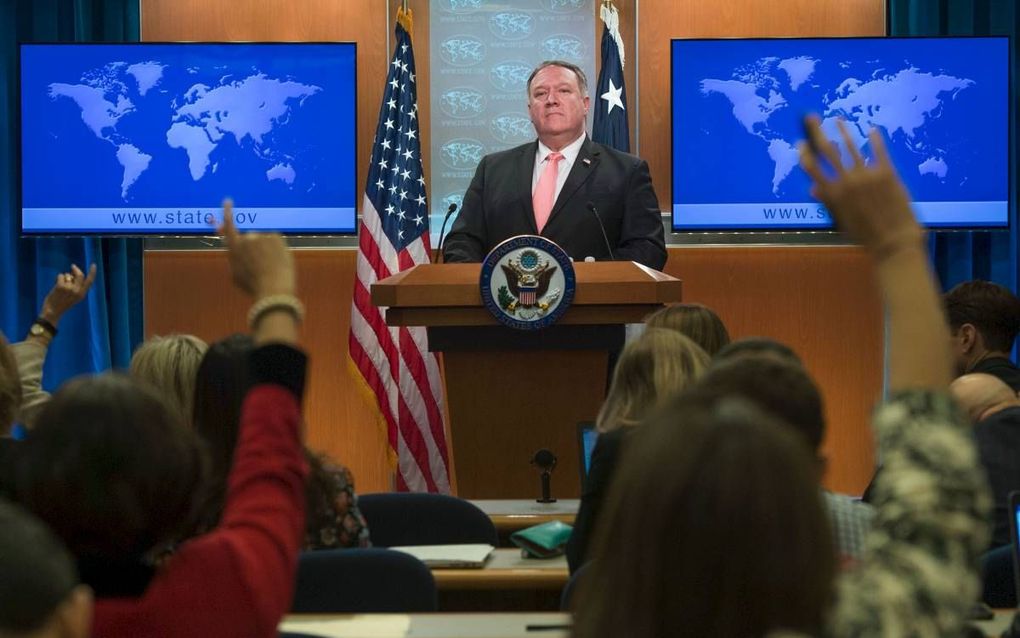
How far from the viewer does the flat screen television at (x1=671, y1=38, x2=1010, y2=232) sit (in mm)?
6957

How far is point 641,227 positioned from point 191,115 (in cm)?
259

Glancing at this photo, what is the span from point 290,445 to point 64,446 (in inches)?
9.8

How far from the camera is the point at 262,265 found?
1.70m

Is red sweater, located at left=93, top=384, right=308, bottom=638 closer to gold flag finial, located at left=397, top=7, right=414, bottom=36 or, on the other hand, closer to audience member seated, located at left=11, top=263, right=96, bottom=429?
audience member seated, located at left=11, top=263, right=96, bottom=429

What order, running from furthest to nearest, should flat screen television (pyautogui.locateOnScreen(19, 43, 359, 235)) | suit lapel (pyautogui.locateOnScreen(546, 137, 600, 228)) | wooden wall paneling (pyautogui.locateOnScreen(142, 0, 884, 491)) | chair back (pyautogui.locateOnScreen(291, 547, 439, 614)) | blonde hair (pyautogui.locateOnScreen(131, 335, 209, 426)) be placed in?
wooden wall paneling (pyautogui.locateOnScreen(142, 0, 884, 491)), flat screen television (pyautogui.locateOnScreen(19, 43, 359, 235)), suit lapel (pyautogui.locateOnScreen(546, 137, 600, 228)), blonde hair (pyautogui.locateOnScreen(131, 335, 209, 426)), chair back (pyautogui.locateOnScreen(291, 547, 439, 614))

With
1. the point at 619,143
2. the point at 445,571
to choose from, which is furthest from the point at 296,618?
the point at 619,143

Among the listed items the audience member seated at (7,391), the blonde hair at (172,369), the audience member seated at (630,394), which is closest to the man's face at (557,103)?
the audience member seated at (630,394)

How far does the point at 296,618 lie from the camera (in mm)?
2570

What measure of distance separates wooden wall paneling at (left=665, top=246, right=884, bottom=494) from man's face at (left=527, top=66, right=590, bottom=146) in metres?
1.64

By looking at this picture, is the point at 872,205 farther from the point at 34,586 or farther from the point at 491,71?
the point at 491,71

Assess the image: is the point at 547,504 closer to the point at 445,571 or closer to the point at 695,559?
the point at 445,571

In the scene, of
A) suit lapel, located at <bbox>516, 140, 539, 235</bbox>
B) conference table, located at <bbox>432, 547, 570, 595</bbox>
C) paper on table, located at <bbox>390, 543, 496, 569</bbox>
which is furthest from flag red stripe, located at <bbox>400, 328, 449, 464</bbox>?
conference table, located at <bbox>432, 547, 570, 595</bbox>

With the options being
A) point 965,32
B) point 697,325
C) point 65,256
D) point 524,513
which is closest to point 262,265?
point 697,325

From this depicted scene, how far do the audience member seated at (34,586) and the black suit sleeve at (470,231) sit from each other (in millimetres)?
4353
